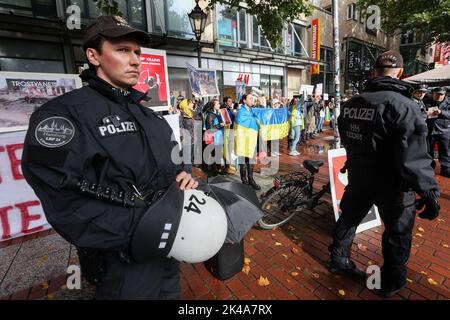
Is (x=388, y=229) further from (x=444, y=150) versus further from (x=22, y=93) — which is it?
(x=444, y=150)

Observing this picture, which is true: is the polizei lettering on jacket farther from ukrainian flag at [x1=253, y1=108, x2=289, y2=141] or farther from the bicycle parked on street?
ukrainian flag at [x1=253, y1=108, x2=289, y2=141]

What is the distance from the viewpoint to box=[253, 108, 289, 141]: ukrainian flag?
25.7ft

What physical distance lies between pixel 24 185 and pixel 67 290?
6.67 ft

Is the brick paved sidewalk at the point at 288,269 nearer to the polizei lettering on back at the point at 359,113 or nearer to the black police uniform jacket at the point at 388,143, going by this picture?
the black police uniform jacket at the point at 388,143

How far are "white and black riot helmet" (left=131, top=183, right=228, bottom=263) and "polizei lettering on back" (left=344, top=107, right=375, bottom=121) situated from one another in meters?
1.76

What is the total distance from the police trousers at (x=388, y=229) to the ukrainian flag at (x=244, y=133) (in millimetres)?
3242

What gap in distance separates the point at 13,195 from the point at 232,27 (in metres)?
14.6

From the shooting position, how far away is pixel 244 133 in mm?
5832

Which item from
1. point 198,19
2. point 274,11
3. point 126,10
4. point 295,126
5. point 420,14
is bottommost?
point 295,126

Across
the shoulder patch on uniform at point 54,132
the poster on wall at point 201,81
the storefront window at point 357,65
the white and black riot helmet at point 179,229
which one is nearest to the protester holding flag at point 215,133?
the poster on wall at point 201,81

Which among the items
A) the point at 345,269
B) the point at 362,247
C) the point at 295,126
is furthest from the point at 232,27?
the point at 345,269

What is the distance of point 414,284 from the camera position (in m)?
2.58
